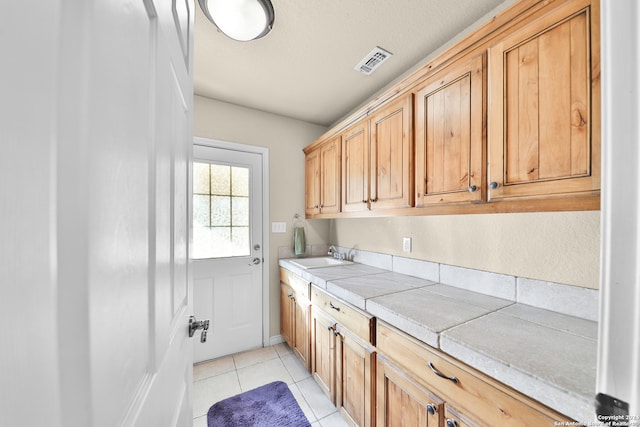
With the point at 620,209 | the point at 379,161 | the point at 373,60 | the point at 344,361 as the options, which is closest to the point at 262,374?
the point at 344,361

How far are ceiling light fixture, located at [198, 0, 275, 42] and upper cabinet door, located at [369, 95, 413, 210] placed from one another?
0.88 metres

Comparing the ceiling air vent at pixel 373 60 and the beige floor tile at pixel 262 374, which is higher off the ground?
the ceiling air vent at pixel 373 60

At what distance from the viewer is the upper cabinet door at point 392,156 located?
1.47m

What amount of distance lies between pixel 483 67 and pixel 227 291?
256 cm

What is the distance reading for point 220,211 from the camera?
A: 237 cm

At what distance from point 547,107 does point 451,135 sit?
0.37 m

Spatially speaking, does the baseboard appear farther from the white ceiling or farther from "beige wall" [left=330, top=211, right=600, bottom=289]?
the white ceiling

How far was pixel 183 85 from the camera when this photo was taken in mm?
753

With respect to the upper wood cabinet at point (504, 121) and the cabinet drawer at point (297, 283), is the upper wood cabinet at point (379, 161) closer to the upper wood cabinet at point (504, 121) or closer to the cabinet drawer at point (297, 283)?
the upper wood cabinet at point (504, 121)

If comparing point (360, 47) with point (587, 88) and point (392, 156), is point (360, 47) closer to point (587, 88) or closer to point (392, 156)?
point (392, 156)

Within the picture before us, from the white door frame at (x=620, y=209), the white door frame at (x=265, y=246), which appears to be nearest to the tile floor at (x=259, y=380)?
the white door frame at (x=265, y=246)

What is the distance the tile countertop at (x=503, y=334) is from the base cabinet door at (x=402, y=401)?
0.72ft

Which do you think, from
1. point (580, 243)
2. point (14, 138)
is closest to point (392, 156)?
point (580, 243)

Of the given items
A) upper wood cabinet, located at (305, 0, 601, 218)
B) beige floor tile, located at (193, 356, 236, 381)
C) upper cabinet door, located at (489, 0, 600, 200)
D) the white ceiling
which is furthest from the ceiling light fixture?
beige floor tile, located at (193, 356, 236, 381)
